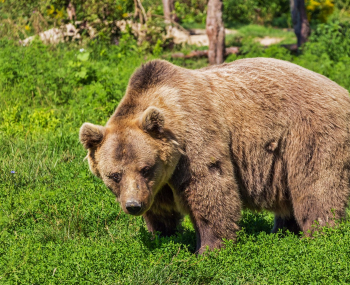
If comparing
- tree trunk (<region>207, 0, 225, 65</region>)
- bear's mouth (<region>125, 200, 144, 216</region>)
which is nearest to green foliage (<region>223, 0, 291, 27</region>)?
tree trunk (<region>207, 0, 225, 65</region>)

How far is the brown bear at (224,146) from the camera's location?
4.55 m

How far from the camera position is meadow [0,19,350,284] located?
434 cm

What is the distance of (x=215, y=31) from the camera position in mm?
12305

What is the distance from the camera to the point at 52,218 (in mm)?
5695

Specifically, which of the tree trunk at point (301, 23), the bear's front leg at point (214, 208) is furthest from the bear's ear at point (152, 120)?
the tree trunk at point (301, 23)

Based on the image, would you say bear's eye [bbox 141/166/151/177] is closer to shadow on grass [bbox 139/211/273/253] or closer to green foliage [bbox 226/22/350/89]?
shadow on grass [bbox 139/211/273/253]

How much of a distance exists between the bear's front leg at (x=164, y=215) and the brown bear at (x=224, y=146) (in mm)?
11

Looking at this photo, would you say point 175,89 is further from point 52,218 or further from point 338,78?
point 338,78

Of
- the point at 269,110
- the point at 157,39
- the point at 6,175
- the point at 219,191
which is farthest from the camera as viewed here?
the point at 157,39

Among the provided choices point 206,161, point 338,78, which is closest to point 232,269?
point 206,161

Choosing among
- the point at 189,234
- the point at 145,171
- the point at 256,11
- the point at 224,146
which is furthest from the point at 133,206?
the point at 256,11

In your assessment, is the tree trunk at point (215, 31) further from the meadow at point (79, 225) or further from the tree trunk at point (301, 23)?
the meadow at point (79, 225)

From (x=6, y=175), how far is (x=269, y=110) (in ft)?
11.2

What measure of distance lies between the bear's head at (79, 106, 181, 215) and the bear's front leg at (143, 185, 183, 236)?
309 mm
